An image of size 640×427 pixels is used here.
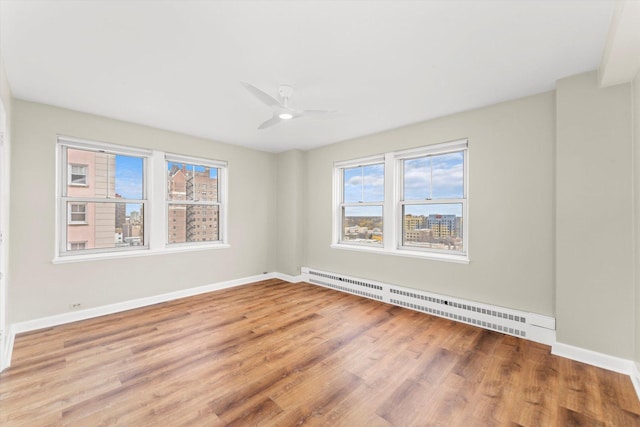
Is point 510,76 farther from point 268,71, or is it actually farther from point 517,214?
point 268,71

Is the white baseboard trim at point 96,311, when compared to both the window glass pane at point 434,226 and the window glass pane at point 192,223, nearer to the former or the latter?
the window glass pane at point 192,223

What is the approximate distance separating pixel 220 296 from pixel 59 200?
236 centimetres

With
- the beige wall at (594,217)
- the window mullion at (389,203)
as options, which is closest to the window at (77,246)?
the window mullion at (389,203)

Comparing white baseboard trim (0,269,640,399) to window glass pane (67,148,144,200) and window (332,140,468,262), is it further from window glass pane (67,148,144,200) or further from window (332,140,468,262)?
window glass pane (67,148,144,200)

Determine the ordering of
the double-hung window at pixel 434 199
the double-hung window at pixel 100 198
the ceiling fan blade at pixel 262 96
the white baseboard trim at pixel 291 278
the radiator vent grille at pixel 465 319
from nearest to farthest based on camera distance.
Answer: the ceiling fan blade at pixel 262 96, the radiator vent grille at pixel 465 319, the double-hung window at pixel 100 198, the double-hung window at pixel 434 199, the white baseboard trim at pixel 291 278

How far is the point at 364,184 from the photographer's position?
464 centimetres

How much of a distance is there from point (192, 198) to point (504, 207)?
14.4 ft

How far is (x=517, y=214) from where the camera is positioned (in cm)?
299

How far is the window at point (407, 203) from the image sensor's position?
358 centimetres

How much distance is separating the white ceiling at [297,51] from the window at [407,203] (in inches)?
31.1

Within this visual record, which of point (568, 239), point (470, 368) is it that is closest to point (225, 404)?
point (470, 368)

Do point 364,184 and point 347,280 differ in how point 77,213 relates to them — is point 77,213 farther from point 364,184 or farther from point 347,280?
point 364,184

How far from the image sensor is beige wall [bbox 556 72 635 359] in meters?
2.26

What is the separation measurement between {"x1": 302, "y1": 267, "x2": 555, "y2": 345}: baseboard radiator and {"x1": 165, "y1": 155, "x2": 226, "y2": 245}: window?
229 cm
